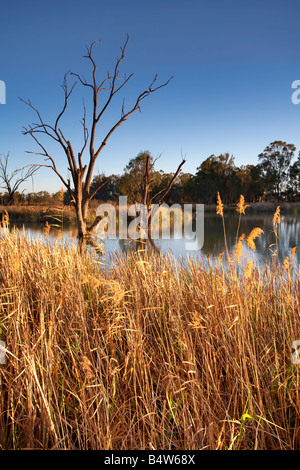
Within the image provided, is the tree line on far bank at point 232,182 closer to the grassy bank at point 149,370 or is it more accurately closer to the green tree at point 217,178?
the green tree at point 217,178

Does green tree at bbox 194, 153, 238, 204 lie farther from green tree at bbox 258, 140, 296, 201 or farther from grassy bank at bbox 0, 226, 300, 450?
grassy bank at bbox 0, 226, 300, 450

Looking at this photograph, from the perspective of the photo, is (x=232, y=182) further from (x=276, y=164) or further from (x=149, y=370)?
(x=149, y=370)

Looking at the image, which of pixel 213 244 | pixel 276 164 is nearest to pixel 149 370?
pixel 213 244

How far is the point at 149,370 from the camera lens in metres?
1.78

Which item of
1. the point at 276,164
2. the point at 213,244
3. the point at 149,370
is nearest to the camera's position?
the point at 149,370

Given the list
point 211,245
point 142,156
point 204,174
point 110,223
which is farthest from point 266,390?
point 204,174

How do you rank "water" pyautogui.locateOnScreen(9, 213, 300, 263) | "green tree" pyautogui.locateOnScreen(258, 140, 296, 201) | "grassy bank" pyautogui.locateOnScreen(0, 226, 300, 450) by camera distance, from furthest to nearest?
"green tree" pyautogui.locateOnScreen(258, 140, 296, 201) < "water" pyautogui.locateOnScreen(9, 213, 300, 263) < "grassy bank" pyautogui.locateOnScreen(0, 226, 300, 450)

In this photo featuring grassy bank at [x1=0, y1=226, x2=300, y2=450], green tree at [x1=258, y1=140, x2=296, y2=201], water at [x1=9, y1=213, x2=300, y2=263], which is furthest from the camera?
green tree at [x1=258, y1=140, x2=296, y2=201]

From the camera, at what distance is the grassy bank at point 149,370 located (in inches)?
58.6

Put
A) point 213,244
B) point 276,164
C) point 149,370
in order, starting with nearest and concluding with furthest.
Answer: point 149,370, point 213,244, point 276,164

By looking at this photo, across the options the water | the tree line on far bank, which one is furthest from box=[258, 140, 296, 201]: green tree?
the water

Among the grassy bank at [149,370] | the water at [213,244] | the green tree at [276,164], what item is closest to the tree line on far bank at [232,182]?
the green tree at [276,164]

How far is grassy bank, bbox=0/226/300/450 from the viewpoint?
1.49 m
